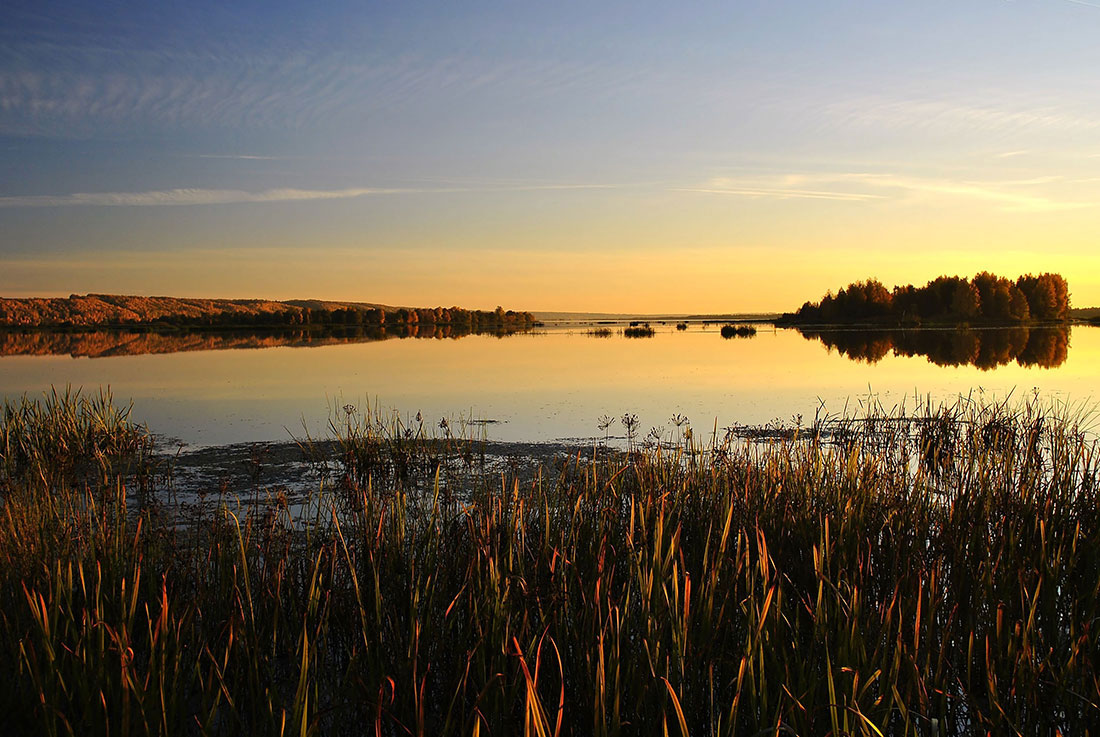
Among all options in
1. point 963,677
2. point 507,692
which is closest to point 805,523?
point 963,677

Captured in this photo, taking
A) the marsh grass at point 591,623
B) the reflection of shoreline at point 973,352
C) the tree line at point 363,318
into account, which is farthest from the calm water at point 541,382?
the tree line at point 363,318

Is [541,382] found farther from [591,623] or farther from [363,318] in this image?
[363,318]

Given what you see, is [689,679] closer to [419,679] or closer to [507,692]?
[507,692]

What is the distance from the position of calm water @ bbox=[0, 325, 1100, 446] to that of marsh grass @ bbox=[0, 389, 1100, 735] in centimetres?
383

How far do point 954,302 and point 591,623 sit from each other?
64.2m

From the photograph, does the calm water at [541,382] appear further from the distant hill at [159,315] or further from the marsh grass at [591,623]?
the distant hill at [159,315]

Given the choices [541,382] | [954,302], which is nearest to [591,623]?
[541,382]

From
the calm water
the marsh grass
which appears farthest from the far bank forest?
the marsh grass

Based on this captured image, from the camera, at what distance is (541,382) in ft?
62.9

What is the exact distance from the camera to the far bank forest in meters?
59.3

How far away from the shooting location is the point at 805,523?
4508 millimetres

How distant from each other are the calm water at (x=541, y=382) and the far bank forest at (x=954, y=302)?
1209 inches

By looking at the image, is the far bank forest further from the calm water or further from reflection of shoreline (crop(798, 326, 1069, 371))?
the calm water

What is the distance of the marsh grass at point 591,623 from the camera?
273 centimetres
